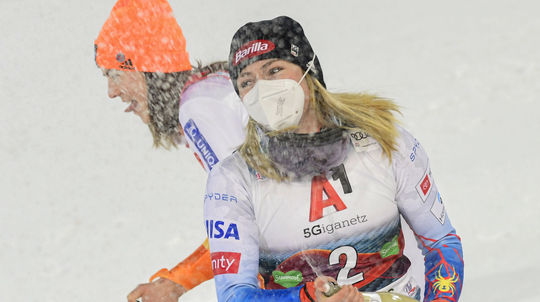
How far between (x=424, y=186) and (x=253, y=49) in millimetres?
850

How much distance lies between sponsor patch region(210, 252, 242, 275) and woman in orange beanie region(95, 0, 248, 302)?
2.43ft

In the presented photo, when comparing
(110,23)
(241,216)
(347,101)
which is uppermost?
(110,23)

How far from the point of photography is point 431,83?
22.6ft

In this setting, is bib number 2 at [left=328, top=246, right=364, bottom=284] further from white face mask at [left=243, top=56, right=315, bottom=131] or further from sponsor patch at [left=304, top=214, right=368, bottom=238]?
white face mask at [left=243, top=56, right=315, bottom=131]

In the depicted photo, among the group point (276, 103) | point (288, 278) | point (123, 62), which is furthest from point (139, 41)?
point (288, 278)

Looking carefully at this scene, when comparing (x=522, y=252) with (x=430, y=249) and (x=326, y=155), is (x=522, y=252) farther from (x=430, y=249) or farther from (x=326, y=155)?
(x=326, y=155)

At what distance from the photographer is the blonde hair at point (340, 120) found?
2.99m

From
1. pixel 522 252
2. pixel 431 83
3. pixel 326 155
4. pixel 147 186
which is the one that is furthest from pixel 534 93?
pixel 326 155

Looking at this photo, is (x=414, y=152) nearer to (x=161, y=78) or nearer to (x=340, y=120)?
(x=340, y=120)

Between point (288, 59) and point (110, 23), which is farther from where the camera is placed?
point (110, 23)

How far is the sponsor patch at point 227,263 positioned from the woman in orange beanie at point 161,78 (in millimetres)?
742

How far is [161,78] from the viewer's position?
4223 millimetres

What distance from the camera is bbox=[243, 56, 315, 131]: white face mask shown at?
290cm

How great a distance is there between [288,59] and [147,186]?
3.53 m
